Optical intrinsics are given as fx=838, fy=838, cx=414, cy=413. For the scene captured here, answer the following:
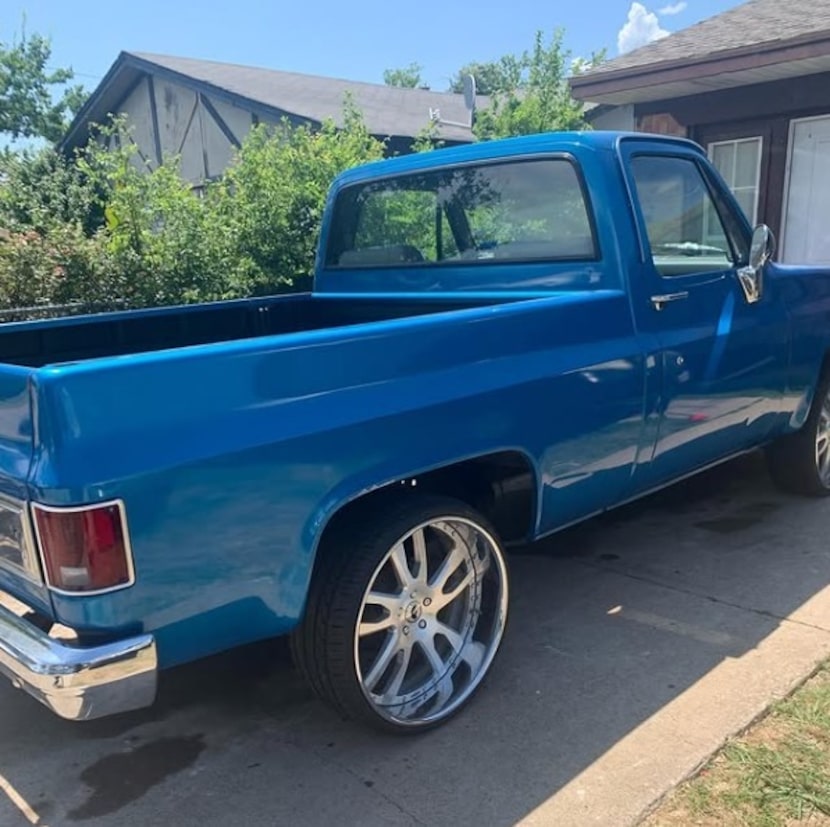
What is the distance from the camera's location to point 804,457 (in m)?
4.64

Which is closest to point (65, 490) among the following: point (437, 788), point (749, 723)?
point (437, 788)

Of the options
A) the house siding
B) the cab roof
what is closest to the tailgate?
the cab roof

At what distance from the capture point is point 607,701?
289 cm

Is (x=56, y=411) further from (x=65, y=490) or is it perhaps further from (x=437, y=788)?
(x=437, y=788)

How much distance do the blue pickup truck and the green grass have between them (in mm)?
791

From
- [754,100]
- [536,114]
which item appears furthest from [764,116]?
[536,114]

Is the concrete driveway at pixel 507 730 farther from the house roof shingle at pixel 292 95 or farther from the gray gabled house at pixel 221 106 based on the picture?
the gray gabled house at pixel 221 106

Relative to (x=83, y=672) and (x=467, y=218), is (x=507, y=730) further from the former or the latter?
(x=467, y=218)

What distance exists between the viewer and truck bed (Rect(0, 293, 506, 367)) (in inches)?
136

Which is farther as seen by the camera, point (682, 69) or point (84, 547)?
point (682, 69)

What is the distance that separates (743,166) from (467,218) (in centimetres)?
669

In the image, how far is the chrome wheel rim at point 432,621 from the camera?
268 cm

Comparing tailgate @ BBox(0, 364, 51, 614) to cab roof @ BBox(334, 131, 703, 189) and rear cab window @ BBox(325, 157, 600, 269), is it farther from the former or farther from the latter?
cab roof @ BBox(334, 131, 703, 189)

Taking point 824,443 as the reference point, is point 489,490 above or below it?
above
